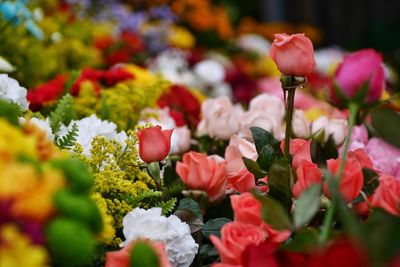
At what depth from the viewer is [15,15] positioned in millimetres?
1469

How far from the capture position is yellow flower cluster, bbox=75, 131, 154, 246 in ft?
2.89

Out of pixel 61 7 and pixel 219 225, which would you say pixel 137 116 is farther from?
pixel 61 7

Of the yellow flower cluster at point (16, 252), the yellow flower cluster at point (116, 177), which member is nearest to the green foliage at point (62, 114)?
the yellow flower cluster at point (116, 177)

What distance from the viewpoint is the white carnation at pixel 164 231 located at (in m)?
0.82

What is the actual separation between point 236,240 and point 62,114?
1.65 ft

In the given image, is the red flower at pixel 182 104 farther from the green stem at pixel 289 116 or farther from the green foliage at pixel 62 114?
the green stem at pixel 289 116

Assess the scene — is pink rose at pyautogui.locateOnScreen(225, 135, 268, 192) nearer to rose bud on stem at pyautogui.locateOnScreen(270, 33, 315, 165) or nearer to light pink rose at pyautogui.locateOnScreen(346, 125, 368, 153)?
rose bud on stem at pyautogui.locateOnScreen(270, 33, 315, 165)

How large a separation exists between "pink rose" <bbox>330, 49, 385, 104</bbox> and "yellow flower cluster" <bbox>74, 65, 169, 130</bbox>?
53cm

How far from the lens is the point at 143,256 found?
1.99 feet

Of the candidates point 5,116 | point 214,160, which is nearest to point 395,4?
point 214,160

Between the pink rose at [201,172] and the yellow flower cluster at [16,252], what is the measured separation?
1.50 ft

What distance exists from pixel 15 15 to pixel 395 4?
2.74m

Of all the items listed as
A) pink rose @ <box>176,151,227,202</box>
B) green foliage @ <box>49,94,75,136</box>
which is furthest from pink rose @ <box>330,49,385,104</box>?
green foliage @ <box>49,94,75,136</box>

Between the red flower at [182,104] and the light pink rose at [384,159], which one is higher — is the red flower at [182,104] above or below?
above
